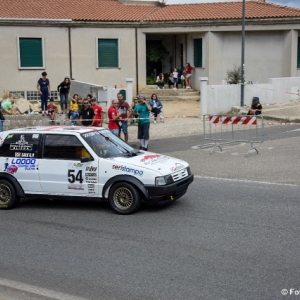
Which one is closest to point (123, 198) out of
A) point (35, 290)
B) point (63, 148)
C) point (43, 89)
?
point (63, 148)

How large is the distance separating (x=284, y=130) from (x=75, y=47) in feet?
51.3

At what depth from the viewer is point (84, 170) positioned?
10.2 metres

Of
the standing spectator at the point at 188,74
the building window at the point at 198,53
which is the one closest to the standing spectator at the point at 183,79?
the standing spectator at the point at 188,74

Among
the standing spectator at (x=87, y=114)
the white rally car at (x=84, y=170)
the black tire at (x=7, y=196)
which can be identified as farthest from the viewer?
the standing spectator at (x=87, y=114)

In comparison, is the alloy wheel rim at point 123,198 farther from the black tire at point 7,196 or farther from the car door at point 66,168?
the black tire at point 7,196

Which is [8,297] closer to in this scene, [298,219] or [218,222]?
[218,222]

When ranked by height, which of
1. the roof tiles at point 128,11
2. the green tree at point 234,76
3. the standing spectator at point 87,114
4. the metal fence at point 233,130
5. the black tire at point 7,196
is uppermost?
the roof tiles at point 128,11

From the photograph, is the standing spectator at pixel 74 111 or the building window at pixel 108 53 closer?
the standing spectator at pixel 74 111

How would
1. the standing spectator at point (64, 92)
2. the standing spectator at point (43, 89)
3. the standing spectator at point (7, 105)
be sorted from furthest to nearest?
the standing spectator at point (64, 92)
the standing spectator at point (43, 89)
the standing spectator at point (7, 105)

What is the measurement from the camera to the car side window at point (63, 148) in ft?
34.0

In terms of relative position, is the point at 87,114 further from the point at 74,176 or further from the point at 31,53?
the point at 31,53

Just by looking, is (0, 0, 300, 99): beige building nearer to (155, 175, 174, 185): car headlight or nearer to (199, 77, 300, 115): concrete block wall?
(199, 77, 300, 115): concrete block wall

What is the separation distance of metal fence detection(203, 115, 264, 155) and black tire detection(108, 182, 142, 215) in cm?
684

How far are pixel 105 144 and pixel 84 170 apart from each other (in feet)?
2.41
